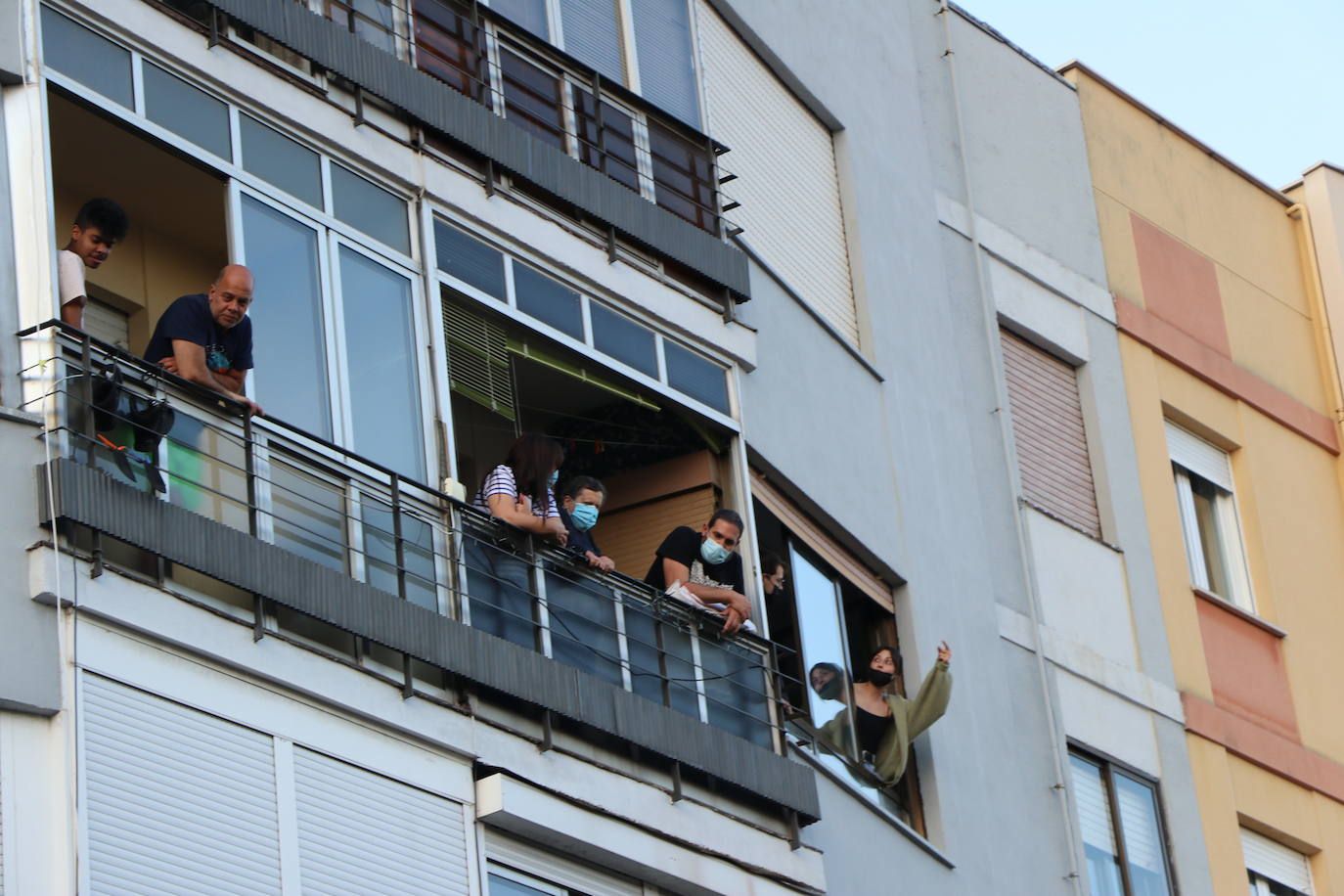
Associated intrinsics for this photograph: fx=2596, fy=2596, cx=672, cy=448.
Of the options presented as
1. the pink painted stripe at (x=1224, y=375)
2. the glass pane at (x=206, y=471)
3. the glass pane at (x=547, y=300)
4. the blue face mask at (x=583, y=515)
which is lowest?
the glass pane at (x=206, y=471)

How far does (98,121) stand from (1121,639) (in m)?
9.60

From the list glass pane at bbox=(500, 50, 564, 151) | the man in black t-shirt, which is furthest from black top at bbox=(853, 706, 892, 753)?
glass pane at bbox=(500, 50, 564, 151)

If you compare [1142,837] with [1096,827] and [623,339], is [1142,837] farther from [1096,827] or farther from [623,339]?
[623,339]

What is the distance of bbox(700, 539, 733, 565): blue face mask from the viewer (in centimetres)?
1512

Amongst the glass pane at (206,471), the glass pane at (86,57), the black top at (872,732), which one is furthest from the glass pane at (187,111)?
the black top at (872,732)

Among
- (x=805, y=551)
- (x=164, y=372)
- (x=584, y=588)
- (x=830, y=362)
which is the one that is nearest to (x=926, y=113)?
(x=830, y=362)

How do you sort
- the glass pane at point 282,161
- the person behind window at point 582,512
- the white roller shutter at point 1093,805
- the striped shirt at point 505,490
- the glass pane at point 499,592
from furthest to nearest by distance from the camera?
the white roller shutter at point 1093,805 < the person behind window at point 582,512 < the striped shirt at point 505,490 < the glass pane at point 499,592 < the glass pane at point 282,161

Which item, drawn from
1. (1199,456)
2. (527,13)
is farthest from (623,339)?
(1199,456)

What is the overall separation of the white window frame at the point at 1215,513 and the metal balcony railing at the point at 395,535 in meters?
7.44

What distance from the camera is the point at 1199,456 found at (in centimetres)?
2220

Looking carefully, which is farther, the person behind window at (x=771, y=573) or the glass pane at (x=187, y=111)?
the person behind window at (x=771, y=573)

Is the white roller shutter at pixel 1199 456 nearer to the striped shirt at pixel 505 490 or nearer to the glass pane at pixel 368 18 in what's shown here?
the striped shirt at pixel 505 490

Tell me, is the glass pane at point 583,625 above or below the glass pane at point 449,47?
below

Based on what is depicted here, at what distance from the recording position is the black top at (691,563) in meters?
15.2
